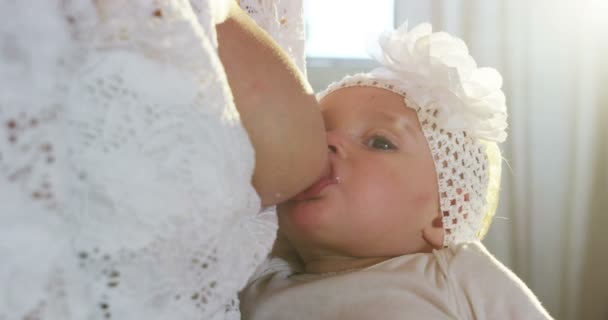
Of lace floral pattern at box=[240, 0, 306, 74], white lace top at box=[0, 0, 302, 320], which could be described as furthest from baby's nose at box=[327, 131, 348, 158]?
white lace top at box=[0, 0, 302, 320]

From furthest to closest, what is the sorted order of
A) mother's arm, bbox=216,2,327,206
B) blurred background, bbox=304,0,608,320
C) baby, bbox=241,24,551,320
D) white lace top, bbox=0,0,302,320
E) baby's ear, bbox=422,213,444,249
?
blurred background, bbox=304,0,608,320
baby's ear, bbox=422,213,444,249
baby, bbox=241,24,551,320
mother's arm, bbox=216,2,327,206
white lace top, bbox=0,0,302,320

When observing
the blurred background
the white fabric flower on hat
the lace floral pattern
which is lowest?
the blurred background

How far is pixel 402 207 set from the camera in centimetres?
98

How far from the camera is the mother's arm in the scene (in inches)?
18.5

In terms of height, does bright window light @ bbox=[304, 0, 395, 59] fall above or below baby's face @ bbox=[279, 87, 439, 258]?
above

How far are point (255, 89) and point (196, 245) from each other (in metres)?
0.13

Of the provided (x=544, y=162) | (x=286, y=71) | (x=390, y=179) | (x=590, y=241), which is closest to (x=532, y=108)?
(x=544, y=162)

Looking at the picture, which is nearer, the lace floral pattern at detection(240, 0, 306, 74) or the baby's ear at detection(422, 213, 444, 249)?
the lace floral pattern at detection(240, 0, 306, 74)

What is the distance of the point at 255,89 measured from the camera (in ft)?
1.56

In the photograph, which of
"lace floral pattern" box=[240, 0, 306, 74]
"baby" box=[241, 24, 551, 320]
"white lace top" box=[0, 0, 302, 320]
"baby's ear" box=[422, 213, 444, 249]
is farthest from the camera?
"baby's ear" box=[422, 213, 444, 249]

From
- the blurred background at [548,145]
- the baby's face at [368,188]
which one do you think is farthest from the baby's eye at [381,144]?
the blurred background at [548,145]

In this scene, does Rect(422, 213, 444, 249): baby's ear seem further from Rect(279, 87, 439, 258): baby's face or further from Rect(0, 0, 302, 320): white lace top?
Rect(0, 0, 302, 320): white lace top

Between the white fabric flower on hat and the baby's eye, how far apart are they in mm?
84

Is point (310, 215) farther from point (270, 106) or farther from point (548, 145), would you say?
point (548, 145)
